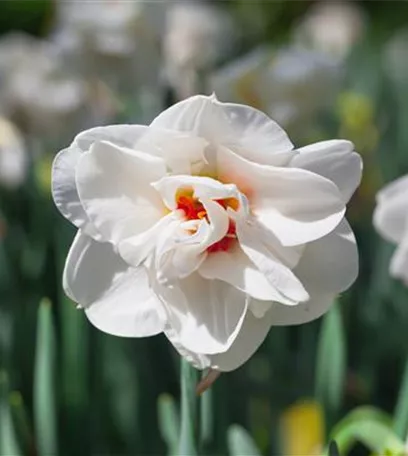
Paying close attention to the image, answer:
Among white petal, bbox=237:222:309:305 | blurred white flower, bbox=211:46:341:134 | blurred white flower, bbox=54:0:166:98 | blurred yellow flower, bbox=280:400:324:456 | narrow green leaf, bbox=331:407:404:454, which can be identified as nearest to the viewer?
white petal, bbox=237:222:309:305

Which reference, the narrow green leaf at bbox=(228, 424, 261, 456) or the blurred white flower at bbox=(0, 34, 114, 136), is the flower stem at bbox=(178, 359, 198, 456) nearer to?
the narrow green leaf at bbox=(228, 424, 261, 456)

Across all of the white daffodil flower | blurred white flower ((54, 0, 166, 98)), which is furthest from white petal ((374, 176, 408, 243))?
blurred white flower ((54, 0, 166, 98))

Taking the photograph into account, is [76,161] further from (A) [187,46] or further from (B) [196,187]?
(A) [187,46]

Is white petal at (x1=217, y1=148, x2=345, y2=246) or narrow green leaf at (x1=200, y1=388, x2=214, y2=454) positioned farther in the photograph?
A: narrow green leaf at (x1=200, y1=388, x2=214, y2=454)

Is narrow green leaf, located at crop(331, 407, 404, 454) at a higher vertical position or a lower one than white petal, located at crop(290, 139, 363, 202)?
lower

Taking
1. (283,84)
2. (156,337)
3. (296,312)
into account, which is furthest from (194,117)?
(283,84)
